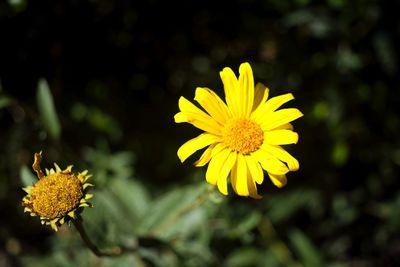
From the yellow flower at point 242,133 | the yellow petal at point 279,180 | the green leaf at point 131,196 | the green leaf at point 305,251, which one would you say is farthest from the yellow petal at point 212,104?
the green leaf at point 305,251

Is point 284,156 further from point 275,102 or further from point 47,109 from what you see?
point 47,109

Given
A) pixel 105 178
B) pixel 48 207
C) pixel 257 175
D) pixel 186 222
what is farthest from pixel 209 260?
pixel 48 207

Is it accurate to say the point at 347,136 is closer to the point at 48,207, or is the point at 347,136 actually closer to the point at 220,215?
the point at 220,215

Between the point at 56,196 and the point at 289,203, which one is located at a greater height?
the point at 289,203

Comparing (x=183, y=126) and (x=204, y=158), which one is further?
(x=183, y=126)

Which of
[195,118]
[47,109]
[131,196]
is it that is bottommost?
[195,118]

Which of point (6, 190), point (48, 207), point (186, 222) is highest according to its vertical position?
point (6, 190)

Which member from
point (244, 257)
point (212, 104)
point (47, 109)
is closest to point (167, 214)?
point (244, 257)

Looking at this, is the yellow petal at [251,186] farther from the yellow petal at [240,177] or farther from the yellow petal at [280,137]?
the yellow petal at [280,137]
